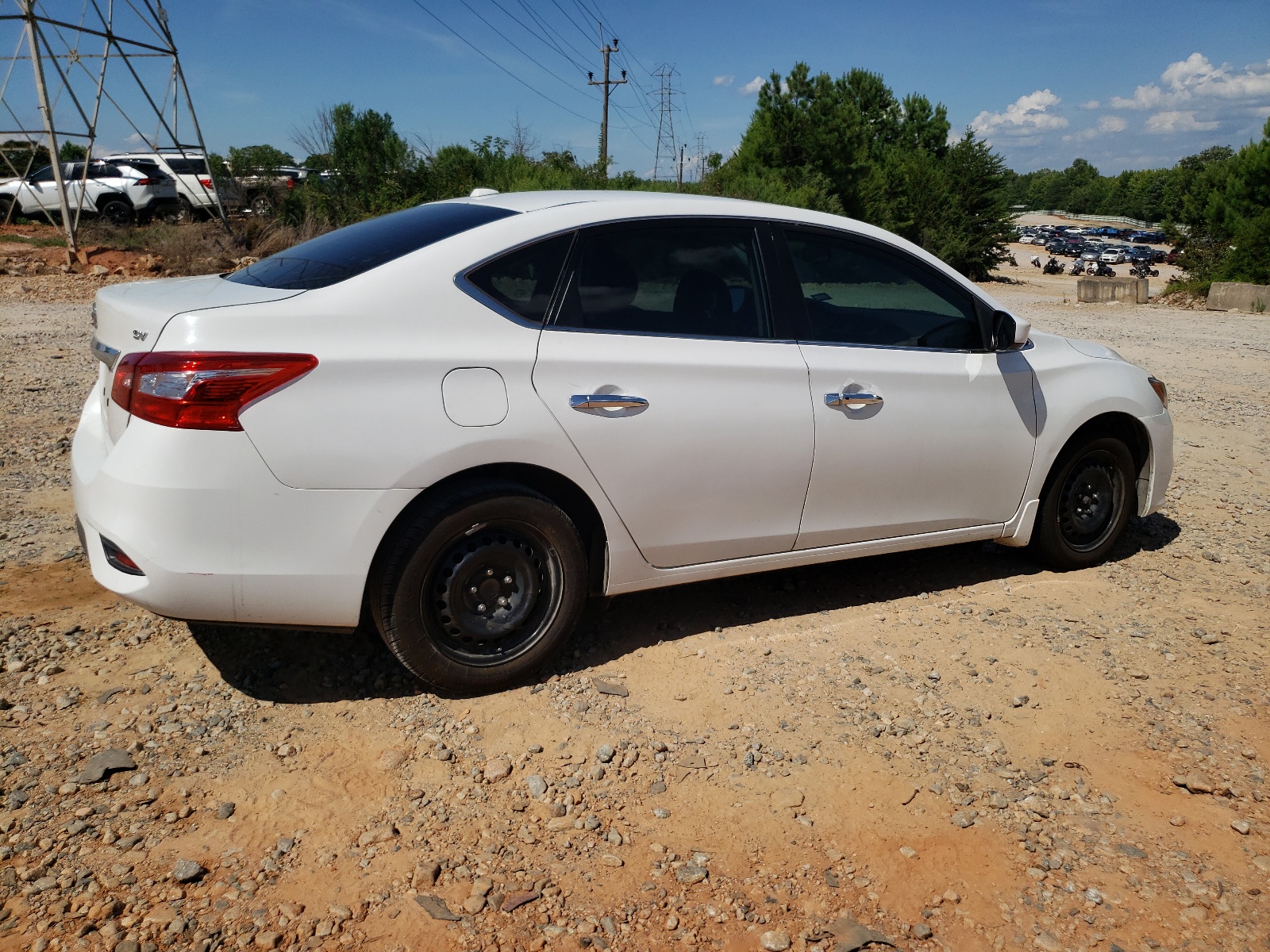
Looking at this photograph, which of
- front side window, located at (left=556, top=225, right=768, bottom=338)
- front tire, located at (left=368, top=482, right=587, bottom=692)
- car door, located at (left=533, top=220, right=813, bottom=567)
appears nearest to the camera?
front tire, located at (left=368, top=482, right=587, bottom=692)

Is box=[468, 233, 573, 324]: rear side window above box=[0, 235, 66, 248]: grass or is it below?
above

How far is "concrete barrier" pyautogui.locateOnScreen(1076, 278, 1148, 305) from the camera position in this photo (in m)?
24.2

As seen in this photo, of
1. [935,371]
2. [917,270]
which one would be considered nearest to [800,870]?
Result: [935,371]

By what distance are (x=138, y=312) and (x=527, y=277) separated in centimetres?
128

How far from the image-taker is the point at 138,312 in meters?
3.20

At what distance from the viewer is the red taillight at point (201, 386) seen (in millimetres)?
2949

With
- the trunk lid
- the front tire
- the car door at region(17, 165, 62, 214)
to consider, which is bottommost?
the front tire

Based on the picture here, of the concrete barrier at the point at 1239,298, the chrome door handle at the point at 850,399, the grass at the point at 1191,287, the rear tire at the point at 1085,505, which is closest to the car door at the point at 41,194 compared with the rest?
the chrome door handle at the point at 850,399

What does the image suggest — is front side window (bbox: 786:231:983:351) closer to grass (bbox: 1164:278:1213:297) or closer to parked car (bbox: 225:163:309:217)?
grass (bbox: 1164:278:1213:297)

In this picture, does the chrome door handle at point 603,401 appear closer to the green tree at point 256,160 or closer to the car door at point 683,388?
the car door at point 683,388

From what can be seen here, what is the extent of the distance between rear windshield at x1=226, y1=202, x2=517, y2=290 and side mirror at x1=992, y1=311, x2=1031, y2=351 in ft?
7.41

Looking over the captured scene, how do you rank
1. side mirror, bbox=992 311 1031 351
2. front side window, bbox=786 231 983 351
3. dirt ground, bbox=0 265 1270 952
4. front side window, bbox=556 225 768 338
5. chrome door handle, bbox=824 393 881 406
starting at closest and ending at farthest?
dirt ground, bbox=0 265 1270 952
front side window, bbox=556 225 768 338
chrome door handle, bbox=824 393 881 406
front side window, bbox=786 231 983 351
side mirror, bbox=992 311 1031 351

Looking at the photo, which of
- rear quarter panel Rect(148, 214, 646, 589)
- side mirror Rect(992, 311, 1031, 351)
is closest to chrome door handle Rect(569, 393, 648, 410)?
rear quarter panel Rect(148, 214, 646, 589)

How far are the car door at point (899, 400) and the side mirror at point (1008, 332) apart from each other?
0.20ft
